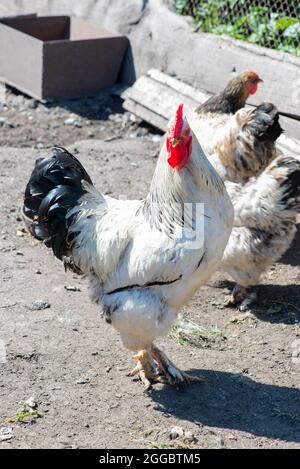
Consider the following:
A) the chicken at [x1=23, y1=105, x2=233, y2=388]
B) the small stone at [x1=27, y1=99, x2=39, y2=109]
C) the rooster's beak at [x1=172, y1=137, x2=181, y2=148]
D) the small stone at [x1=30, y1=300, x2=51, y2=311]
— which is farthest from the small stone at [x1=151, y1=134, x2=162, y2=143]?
the rooster's beak at [x1=172, y1=137, x2=181, y2=148]

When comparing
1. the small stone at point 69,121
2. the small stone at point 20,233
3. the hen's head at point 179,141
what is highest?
the hen's head at point 179,141

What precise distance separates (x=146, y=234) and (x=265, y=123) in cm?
205

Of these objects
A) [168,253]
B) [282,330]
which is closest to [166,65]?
[282,330]

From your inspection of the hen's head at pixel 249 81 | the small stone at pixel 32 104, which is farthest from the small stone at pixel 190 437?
the small stone at pixel 32 104

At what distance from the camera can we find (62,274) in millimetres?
6363

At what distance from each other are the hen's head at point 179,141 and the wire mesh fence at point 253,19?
4498mm

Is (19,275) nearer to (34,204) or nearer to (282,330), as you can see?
(34,204)

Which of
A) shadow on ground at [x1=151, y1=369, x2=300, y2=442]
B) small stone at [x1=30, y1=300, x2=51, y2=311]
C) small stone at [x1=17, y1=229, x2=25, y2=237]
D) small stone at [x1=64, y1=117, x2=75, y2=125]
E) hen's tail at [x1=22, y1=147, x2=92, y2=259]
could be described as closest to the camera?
shadow on ground at [x1=151, y1=369, x2=300, y2=442]

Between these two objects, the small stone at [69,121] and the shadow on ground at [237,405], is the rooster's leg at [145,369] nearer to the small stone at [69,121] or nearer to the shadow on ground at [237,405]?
the shadow on ground at [237,405]

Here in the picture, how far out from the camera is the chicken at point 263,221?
597 cm

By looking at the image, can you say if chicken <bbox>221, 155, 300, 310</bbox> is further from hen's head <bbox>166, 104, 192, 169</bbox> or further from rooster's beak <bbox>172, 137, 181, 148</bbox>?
rooster's beak <bbox>172, 137, 181, 148</bbox>

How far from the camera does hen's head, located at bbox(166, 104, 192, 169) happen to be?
436 cm
